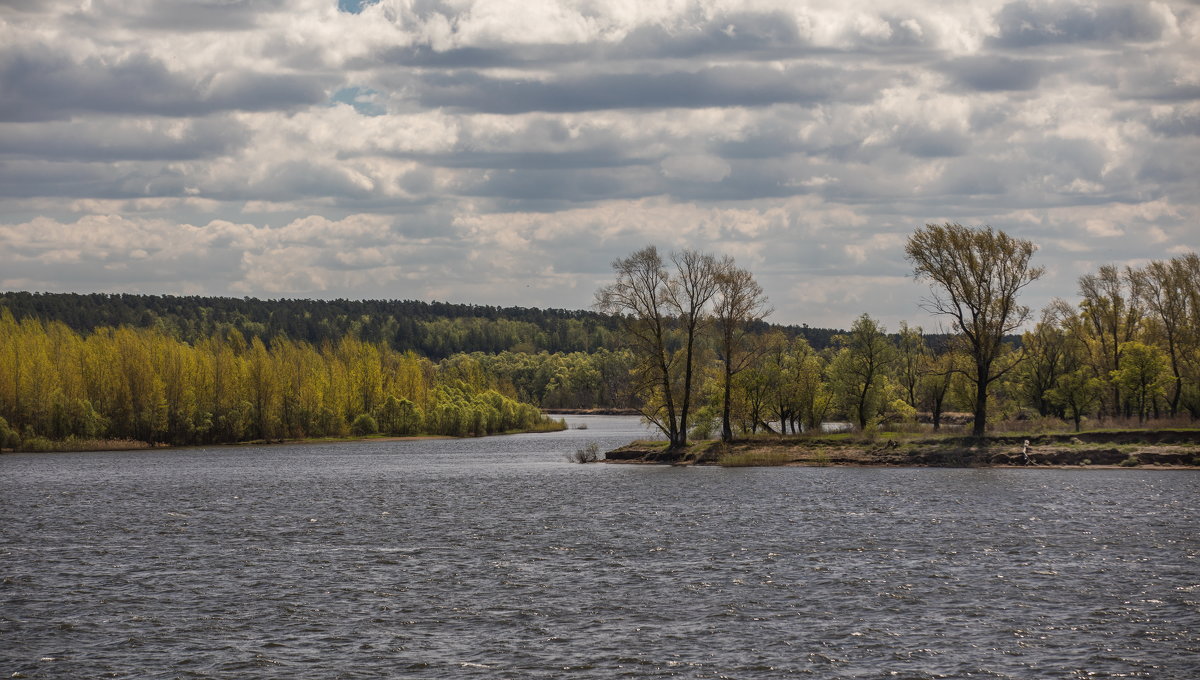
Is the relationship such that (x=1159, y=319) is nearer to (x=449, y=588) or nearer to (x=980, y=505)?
A: (x=980, y=505)

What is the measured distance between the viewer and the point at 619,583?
36719 millimetres

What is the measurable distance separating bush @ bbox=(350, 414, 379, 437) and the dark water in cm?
10349

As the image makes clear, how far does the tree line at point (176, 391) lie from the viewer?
135 meters

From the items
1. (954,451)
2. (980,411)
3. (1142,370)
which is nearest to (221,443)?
(954,451)

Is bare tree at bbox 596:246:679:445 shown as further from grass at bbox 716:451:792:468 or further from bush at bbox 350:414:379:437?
bush at bbox 350:414:379:437

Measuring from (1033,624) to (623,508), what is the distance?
3193cm

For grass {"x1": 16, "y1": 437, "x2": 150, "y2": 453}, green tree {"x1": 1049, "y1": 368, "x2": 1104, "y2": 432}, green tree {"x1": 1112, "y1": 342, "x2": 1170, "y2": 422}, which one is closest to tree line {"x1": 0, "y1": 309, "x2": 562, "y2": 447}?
grass {"x1": 16, "y1": 437, "x2": 150, "y2": 453}

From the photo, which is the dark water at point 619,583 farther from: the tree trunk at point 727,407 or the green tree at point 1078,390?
the green tree at point 1078,390

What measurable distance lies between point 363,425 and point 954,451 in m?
110

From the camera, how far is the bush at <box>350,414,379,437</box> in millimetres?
174500

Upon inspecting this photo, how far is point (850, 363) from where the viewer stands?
4077 inches

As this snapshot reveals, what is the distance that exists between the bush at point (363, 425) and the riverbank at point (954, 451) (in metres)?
83.6

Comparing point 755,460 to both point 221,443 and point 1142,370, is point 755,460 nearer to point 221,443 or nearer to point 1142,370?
point 1142,370

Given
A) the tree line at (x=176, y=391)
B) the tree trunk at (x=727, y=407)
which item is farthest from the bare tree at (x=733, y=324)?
the tree line at (x=176, y=391)
